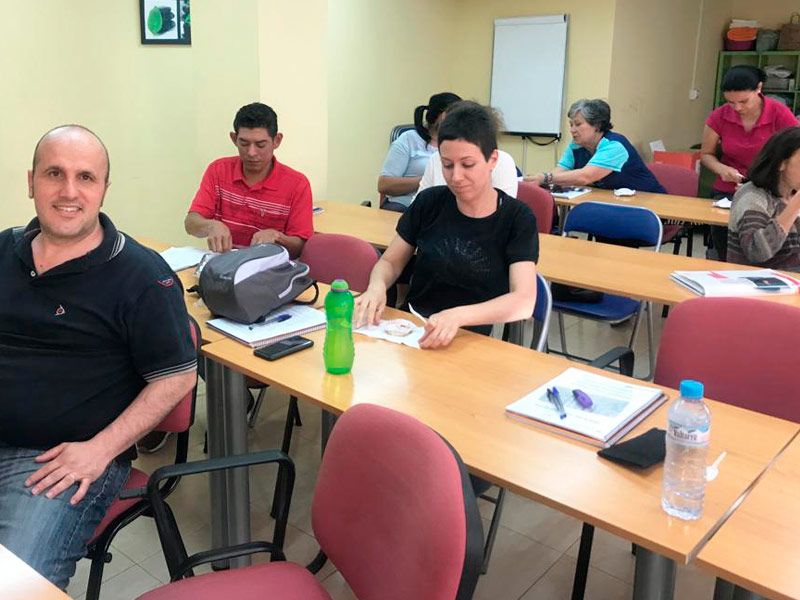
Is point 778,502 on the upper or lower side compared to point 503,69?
lower

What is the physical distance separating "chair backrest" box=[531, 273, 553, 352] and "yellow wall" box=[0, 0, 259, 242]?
200 cm

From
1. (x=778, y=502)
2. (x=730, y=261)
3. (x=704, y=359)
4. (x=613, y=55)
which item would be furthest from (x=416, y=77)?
(x=778, y=502)

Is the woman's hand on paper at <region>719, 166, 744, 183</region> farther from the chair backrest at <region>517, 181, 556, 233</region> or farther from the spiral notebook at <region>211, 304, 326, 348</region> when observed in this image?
the spiral notebook at <region>211, 304, 326, 348</region>

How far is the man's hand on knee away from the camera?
163 centimetres

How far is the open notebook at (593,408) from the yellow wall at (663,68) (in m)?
5.00

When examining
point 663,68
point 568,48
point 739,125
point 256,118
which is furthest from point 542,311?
point 663,68

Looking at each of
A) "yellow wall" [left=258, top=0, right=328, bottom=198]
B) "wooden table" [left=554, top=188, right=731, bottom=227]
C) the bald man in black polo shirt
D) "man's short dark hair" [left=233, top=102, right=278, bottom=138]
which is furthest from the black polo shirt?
"wooden table" [left=554, top=188, right=731, bottom=227]

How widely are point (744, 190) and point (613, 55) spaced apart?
134 inches

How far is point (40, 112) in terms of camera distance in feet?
12.7

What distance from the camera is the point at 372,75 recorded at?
19.8 ft

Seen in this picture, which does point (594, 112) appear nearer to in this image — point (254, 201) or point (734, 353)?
point (254, 201)

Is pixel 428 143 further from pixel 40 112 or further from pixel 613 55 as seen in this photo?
pixel 613 55

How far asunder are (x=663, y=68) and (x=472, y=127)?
18.4ft

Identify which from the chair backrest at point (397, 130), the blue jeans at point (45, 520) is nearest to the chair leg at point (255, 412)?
the blue jeans at point (45, 520)
